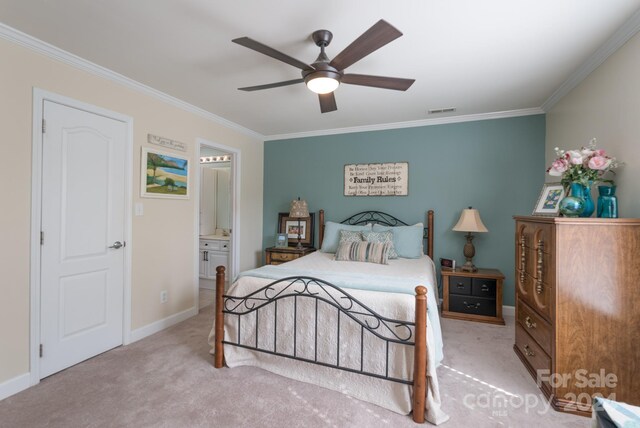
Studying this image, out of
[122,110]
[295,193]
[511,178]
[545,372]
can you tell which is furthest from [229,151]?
[545,372]

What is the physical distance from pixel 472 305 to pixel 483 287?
0.83 feet

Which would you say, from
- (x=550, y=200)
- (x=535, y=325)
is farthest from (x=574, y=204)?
(x=535, y=325)

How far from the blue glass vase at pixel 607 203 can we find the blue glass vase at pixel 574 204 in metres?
0.14

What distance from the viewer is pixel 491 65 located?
2.49 m

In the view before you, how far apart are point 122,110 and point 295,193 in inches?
101

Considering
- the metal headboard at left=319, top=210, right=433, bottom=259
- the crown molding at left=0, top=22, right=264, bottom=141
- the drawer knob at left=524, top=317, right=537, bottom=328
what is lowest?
the drawer knob at left=524, top=317, right=537, bottom=328

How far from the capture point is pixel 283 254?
4.28m

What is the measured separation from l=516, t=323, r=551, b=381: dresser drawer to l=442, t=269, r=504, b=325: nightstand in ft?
2.48

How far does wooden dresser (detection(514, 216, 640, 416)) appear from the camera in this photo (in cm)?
182

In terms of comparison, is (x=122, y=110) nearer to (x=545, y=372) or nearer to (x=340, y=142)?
(x=340, y=142)

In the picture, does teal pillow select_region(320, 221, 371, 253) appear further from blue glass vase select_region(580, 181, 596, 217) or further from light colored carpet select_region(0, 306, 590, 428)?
blue glass vase select_region(580, 181, 596, 217)

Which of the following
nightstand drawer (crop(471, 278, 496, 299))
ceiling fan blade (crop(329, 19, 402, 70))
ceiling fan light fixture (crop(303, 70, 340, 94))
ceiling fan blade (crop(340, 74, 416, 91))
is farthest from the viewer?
nightstand drawer (crop(471, 278, 496, 299))

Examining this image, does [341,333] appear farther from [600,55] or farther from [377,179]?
[600,55]

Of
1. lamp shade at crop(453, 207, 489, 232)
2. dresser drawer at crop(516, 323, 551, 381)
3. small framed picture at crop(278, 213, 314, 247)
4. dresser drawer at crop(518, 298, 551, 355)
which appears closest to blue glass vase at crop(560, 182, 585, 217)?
dresser drawer at crop(518, 298, 551, 355)
